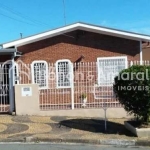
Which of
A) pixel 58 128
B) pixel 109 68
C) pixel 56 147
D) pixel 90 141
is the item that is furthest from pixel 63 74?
pixel 56 147

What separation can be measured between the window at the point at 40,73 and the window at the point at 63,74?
60 cm

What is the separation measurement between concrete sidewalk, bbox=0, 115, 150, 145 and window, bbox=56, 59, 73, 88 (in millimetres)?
2836

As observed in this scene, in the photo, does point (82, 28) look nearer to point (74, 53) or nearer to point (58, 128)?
point (74, 53)

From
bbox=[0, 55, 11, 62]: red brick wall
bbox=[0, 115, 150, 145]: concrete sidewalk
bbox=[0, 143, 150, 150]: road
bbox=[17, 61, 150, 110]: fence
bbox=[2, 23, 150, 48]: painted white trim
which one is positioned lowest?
bbox=[0, 143, 150, 150]: road

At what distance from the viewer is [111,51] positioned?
639 inches

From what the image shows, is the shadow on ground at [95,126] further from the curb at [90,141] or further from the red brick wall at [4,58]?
the red brick wall at [4,58]

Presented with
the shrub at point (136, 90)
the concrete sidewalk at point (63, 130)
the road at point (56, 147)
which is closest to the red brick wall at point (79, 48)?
the concrete sidewalk at point (63, 130)

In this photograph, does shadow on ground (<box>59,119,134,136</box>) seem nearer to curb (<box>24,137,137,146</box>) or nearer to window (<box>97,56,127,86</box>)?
curb (<box>24,137,137,146</box>)

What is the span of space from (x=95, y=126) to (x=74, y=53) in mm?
6370

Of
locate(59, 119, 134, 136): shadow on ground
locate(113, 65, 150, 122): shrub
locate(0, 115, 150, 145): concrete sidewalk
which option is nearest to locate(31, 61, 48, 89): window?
locate(0, 115, 150, 145): concrete sidewalk

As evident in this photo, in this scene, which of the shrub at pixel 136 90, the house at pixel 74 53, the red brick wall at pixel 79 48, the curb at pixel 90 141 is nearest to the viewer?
the curb at pixel 90 141

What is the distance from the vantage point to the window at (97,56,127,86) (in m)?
14.8

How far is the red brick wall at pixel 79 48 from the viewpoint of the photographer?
53.2 feet

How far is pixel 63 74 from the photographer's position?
50.2 feet
